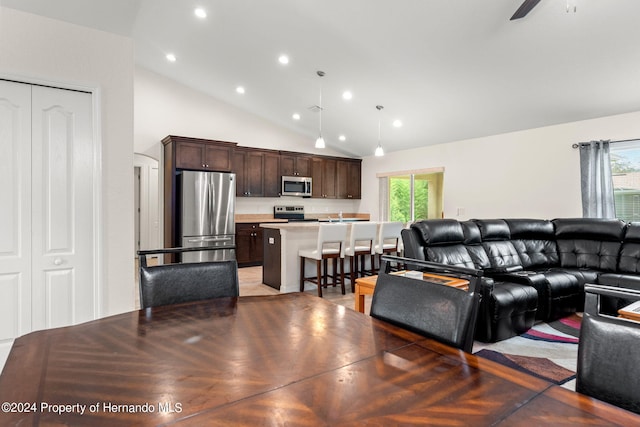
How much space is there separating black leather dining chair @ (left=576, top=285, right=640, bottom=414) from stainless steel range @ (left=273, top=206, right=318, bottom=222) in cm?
658

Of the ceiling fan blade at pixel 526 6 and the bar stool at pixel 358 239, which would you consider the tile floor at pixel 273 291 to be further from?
the ceiling fan blade at pixel 526 6

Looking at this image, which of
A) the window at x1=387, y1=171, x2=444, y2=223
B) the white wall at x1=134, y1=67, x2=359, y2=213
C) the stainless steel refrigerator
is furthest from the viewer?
the window at x1=387, y1=171, x2=444, y2=223

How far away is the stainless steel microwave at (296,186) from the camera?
7211 mm

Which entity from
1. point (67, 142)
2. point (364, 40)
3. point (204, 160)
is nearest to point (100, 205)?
point (67, 142)

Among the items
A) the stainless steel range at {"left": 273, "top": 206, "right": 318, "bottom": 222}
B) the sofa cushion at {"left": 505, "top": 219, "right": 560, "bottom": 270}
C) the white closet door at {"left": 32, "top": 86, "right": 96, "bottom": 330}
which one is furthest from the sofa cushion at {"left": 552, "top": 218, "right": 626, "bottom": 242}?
the white closet door at {"left": 32, "top": 86, "right": 96, "bottom": 330}

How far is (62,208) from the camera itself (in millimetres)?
2338

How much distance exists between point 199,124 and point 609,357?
6.80 meters

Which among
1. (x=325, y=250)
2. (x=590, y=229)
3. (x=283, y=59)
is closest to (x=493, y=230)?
(x=590, y=229)

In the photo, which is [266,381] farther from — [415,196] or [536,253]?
[415,196]

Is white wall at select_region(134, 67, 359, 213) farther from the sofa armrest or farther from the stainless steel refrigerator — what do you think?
the sofa armrest

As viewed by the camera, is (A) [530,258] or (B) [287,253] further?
(B) [287,253]

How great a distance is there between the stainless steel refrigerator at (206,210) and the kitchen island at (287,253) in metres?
1.04

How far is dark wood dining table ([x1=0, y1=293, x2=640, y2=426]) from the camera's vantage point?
656mm

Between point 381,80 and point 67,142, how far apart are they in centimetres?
376
